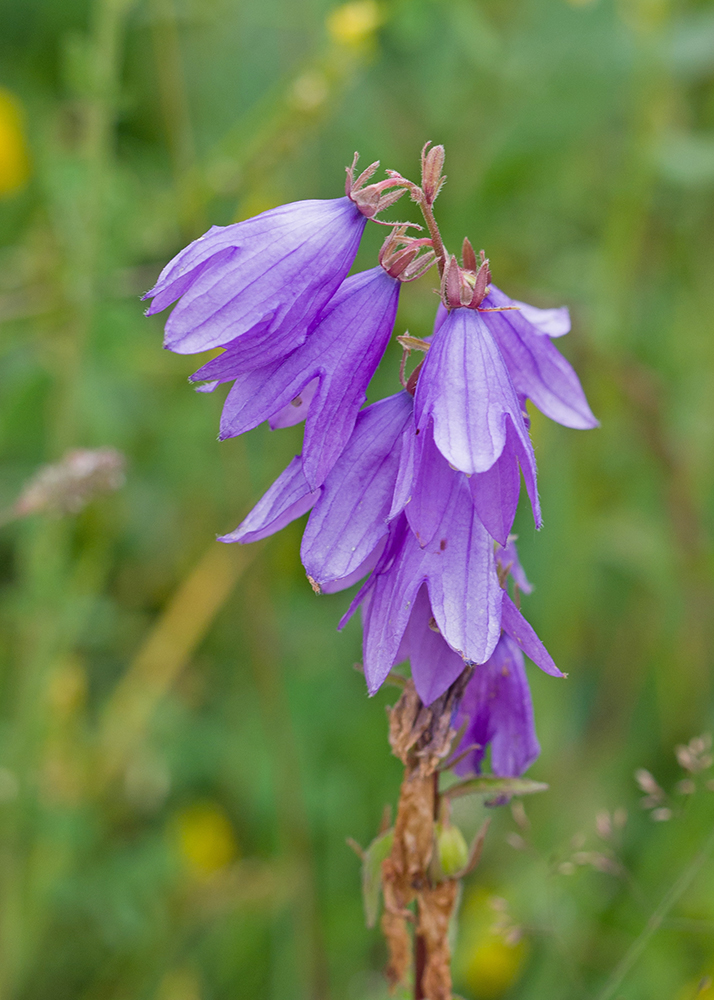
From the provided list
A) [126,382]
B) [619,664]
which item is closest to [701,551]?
[619,664]

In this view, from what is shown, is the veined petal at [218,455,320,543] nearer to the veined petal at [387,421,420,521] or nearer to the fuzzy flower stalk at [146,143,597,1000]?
the fuzzy flower stalk at [146,143,597,1000]

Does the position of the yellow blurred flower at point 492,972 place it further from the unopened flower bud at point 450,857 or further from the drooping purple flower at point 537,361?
the drooping purple flower at point 537,361

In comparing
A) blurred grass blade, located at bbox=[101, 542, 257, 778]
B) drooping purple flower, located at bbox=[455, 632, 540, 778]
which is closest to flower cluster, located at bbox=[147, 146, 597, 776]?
drooping purple flower, located at bbox=[455, 632, 540, 778]

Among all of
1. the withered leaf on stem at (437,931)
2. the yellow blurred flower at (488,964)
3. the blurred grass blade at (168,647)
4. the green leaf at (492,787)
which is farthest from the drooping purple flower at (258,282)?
the yellow blurred flower at (488,964)

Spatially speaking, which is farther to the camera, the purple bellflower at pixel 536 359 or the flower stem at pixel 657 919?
the flower stem at pixel 657 919

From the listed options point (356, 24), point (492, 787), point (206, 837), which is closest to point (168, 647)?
point (206, 837)
